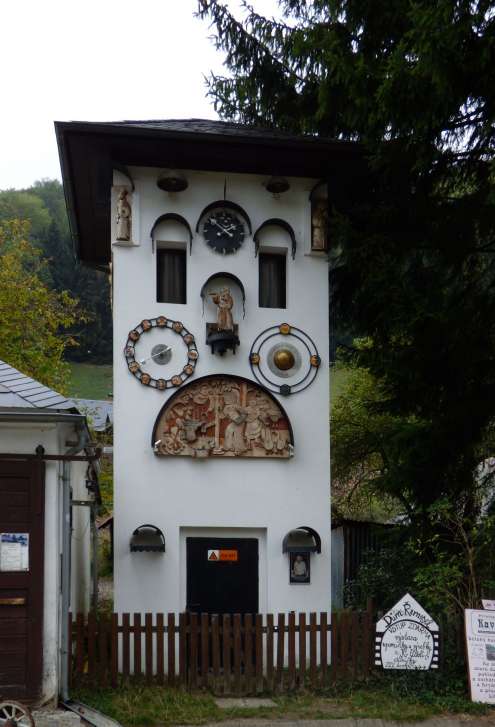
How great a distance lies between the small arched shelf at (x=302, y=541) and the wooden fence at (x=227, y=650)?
133 cm

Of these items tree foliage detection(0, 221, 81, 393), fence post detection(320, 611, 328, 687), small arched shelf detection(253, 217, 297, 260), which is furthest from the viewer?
tree foliage detection(0, 221, 81, 393)

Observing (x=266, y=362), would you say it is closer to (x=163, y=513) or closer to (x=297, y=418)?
(x=297, y=418)

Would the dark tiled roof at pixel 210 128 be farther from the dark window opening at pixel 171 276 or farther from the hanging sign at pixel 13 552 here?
the hanging sign at pixel 13 552

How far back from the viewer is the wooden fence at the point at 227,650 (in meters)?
11.6

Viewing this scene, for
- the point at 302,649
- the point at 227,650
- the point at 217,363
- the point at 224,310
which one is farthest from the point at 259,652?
the point at 224,310

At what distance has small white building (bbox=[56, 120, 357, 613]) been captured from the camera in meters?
13.3

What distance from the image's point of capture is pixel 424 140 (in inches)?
508

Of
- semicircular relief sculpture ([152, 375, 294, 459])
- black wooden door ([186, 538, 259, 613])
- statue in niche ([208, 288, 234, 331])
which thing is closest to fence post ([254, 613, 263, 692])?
black wooden door ([186, 538, 259, 613])

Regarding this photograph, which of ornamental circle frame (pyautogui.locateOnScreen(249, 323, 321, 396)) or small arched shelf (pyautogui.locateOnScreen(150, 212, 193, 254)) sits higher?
small arched shelf (pyautogui.locateOnScreen(150, 212, 193, 254))

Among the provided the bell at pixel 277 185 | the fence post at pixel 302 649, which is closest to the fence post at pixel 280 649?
the fence post at pixel 302 649

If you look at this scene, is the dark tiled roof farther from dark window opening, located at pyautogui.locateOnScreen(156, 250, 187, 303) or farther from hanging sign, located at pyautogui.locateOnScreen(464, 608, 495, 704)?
hanging sign, located at pyautogui.locateOnScreen(464, 608, 495, 704)

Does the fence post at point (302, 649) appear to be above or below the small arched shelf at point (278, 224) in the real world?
below

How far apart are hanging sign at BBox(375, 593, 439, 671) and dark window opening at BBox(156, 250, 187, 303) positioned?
18.1 feet

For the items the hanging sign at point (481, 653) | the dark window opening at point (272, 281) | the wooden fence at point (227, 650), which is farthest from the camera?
the dark window opening at point (272, 281)
